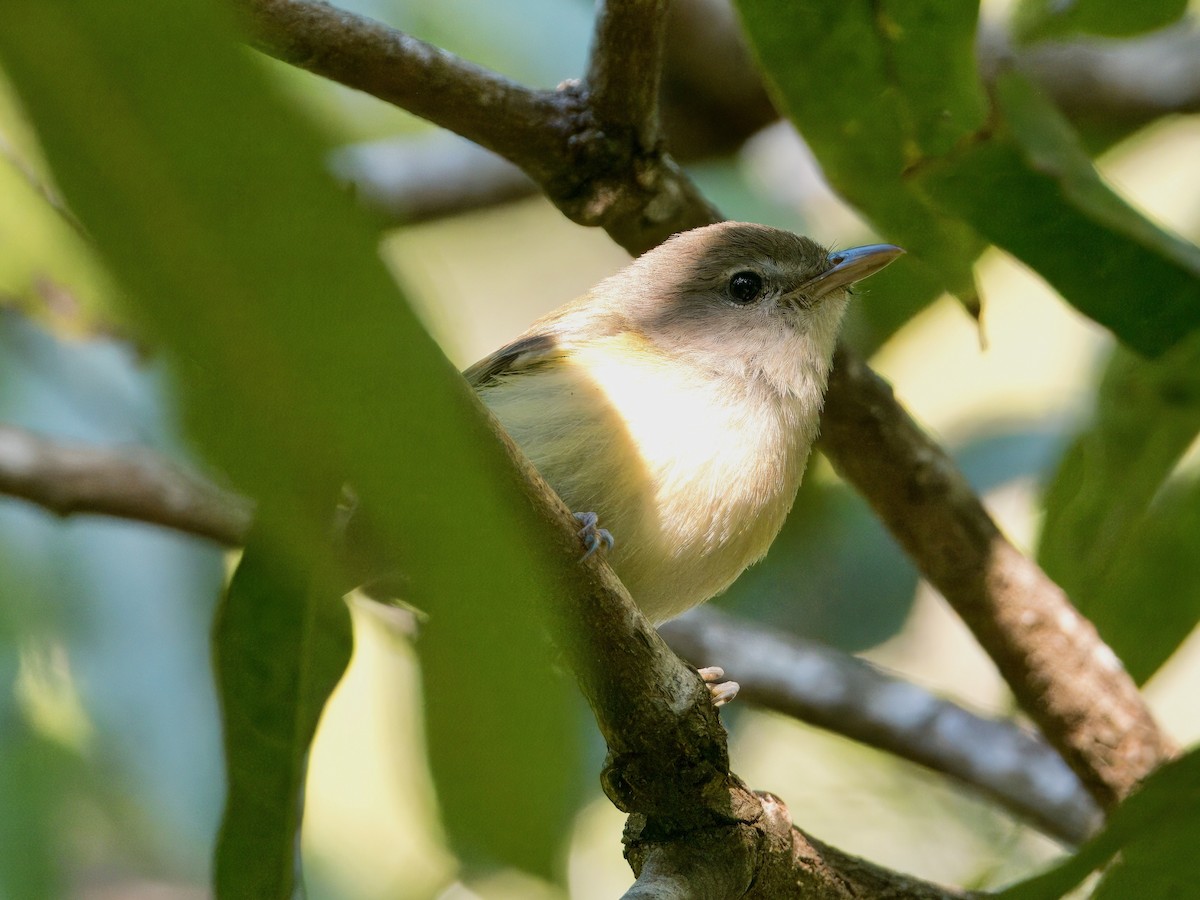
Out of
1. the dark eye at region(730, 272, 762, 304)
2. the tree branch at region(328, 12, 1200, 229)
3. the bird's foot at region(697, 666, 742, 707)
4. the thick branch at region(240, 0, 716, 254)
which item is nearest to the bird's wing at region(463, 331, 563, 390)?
the thick branch at region(240, 0, 716, 254)

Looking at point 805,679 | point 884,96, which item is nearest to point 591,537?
point 884,96

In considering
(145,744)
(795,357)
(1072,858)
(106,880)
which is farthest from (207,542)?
(1072,858)

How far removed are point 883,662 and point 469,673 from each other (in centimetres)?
484

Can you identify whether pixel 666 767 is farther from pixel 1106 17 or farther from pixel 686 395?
pixel 1106 17

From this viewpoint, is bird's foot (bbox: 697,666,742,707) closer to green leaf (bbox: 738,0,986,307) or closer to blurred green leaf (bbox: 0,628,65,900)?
green leaf (bbox: 738,0,986,307)

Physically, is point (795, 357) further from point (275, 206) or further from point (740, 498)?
point (275, 206)

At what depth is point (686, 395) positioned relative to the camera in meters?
2.99

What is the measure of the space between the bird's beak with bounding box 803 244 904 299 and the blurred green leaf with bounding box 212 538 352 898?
1928 mm

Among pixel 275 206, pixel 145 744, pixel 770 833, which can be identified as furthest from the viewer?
pixel 145 744

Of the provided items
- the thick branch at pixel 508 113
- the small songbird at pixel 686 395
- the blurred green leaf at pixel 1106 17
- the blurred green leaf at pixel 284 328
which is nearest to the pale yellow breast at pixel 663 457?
the small songbird at pixel 686 395

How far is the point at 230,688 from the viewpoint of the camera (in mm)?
2205

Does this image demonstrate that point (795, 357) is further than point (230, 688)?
Yes

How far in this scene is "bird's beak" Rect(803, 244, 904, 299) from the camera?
361 cm

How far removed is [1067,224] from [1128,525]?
1.28m
